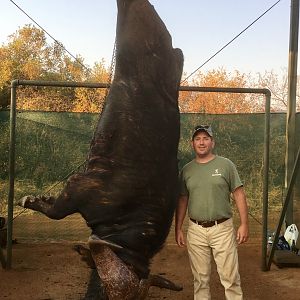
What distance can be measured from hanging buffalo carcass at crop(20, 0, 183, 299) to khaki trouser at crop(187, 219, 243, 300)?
Answer: 1.25 metres

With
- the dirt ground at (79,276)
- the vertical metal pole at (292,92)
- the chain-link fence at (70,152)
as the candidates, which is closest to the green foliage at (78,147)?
the chain-link fence at (70,152)

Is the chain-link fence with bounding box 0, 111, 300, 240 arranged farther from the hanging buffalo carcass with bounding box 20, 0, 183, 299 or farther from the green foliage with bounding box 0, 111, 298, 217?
the hanging buffalo carcass with bounding box 20, 0, 183, 299

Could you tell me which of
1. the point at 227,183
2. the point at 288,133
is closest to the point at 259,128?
the point at 288,133

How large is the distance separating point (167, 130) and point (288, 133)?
4854 millimetres

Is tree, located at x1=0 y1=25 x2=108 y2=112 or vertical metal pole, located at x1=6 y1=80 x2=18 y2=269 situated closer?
vertical metal pole, located at x1=6 y1=80 x2=18 y2=269

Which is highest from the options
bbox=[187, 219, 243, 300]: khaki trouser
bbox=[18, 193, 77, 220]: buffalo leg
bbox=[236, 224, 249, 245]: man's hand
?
bbox=[18, 193, 77, 220]: buffalo leg

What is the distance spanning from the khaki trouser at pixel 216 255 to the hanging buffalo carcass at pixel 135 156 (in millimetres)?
1252

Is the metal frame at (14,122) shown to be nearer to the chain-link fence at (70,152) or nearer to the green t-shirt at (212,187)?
the chain-link fence at (70,152)

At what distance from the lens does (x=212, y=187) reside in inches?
152

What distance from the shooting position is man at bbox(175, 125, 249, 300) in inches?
152

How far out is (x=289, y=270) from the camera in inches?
250

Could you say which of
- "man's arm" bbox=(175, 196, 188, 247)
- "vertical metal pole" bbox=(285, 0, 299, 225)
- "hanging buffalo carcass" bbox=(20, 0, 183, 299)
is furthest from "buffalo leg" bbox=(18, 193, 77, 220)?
"vertical metal pole" bbox=(285, 0, 299, 225)

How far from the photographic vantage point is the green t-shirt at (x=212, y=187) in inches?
152

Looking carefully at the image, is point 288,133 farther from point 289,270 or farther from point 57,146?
point 57,146
